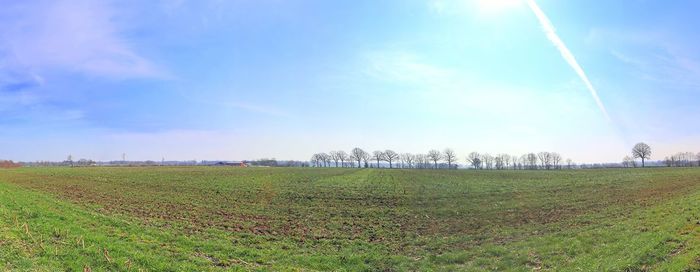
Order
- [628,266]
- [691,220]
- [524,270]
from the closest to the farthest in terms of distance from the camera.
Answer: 1. [628,266]
2. [524,270]
3. [691,220]

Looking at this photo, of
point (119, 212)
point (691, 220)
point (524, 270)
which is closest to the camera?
point (524, 270)

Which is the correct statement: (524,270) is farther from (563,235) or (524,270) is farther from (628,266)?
(563,235)

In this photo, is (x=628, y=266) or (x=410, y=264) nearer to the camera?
(x=628, y=266)

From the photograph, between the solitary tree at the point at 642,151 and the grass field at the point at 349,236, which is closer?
the grass field at the point at 349,236

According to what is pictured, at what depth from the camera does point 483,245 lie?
17250mm

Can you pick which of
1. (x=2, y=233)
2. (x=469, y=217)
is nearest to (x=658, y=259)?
(x=469, y=217)

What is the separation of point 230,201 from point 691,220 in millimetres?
28512

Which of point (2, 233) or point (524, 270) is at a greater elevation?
point (2, 233)

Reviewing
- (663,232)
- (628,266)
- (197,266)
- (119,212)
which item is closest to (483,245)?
(628,266)

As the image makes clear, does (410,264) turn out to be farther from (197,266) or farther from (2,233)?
(2,233)

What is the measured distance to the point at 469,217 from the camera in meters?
24.6

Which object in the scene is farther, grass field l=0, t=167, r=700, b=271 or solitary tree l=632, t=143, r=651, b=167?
solitary tree l=632, t=143, r=651, b=167

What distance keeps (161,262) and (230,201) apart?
62.1 ft

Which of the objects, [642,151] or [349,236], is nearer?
[349,236]
